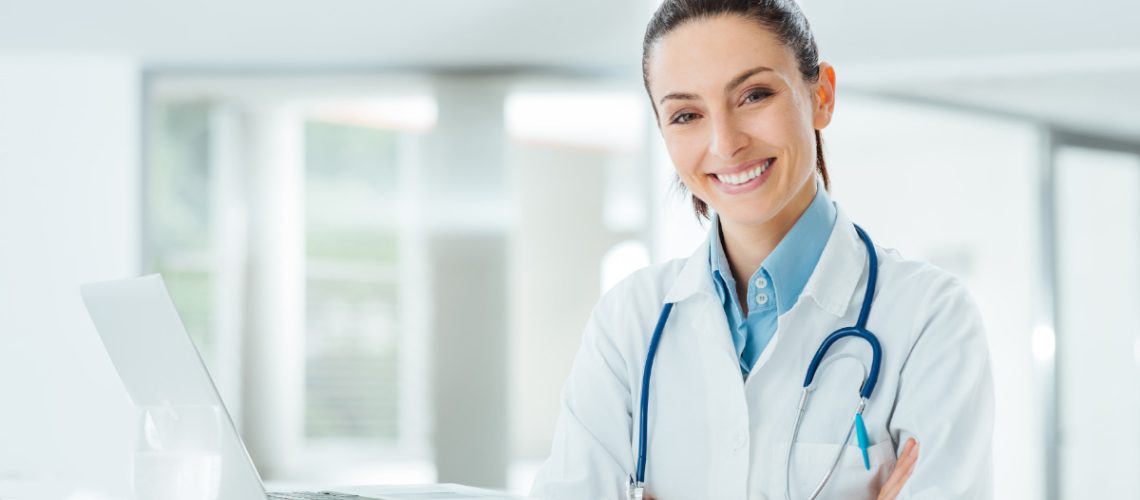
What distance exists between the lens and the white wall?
3482 mm

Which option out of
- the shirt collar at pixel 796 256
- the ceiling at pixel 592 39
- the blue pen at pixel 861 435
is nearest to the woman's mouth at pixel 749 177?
the shirt collar at pixel 796 256

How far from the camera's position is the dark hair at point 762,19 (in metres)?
1.39

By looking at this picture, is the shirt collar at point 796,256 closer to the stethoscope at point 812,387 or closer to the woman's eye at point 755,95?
the stethoscope at point 812,387

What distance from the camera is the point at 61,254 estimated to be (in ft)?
11.6

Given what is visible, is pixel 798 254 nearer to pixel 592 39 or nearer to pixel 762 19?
pixel 762 19

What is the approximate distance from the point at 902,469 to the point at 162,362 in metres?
0.79

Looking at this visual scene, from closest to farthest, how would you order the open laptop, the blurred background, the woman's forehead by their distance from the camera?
1. the open laptop
2. the woman's forehead
3. the blurred background

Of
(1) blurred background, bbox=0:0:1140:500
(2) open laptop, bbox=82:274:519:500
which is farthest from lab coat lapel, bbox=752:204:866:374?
(1) blurred background, bbox=0:0:1140:500

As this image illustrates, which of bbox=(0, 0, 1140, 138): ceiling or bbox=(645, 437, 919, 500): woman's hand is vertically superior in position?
bbox=(0, 0, 1140, 138): ceiling

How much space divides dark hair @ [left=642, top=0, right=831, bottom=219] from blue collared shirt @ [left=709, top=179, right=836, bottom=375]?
0.17 metres

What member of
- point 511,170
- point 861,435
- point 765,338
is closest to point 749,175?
point 765,338

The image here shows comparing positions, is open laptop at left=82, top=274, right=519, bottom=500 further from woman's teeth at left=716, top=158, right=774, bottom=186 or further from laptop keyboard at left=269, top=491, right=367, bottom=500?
woman's teeth at left=716, top=158, right=774, bottom=186

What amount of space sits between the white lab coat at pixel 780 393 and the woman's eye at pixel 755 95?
0.67 ft

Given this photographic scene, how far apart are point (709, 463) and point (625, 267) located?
215 inches
